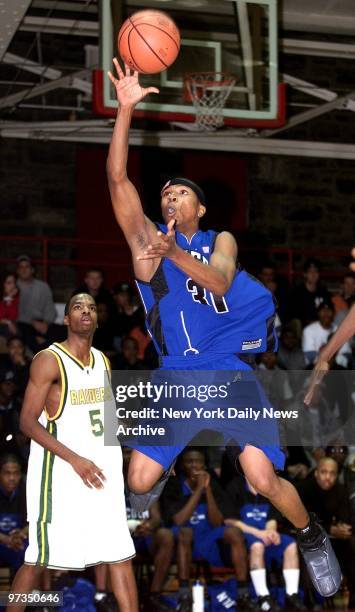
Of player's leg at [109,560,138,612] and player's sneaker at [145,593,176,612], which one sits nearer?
player's leg at [109,560,138,612]


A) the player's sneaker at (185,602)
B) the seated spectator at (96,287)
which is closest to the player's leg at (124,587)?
the player's sneaker at (185,602)

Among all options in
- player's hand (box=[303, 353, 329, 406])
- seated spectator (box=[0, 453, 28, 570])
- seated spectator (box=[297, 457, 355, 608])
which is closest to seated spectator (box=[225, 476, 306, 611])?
seated spectator (box=[297, 457, 355, 608])

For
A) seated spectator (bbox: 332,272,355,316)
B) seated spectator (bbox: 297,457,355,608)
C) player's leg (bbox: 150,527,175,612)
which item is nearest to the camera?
player's leg (bbox: 150,527,175,612)

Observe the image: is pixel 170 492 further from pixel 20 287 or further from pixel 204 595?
pixel 20 287

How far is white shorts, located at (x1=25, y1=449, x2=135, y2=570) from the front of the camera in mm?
6160

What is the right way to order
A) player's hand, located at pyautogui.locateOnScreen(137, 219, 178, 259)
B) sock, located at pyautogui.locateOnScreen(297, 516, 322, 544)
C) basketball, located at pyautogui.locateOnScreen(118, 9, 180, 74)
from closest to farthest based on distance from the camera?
1. player's hand, located at pyautogui.locateOnScreen(137, 219, 178, 259)
2. sock, located at pyautogui.locateOnScreen(297, 516, 322, 544)
3. basketball, located at pyautogui.locateOnScreen(118, 9, 180, 74)

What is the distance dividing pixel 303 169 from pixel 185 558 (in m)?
10.0

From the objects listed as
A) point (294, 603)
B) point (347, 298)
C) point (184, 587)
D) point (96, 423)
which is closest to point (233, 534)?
point (184, 587)

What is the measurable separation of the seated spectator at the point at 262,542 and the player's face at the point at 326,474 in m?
0.51

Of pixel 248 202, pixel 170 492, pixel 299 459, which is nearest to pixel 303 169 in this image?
pixel 248 202

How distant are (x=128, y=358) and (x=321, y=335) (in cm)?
238

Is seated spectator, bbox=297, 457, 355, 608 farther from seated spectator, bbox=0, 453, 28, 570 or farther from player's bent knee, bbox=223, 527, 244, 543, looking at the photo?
seated spectator, bbox=0, 453, 28, 570

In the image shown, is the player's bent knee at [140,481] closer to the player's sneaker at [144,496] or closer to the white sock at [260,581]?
the player's sneaker at [144,496]

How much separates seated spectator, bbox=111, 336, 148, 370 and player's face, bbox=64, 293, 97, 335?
4623 mm
